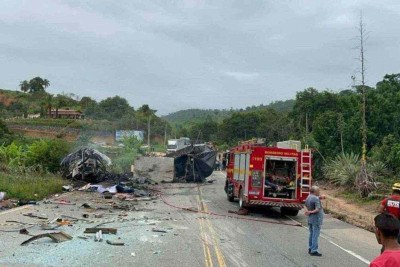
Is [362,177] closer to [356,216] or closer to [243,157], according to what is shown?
[356,216]

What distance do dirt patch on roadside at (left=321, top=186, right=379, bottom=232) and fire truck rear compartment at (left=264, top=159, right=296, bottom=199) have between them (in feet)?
8.73

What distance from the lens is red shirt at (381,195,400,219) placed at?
29.7 feet

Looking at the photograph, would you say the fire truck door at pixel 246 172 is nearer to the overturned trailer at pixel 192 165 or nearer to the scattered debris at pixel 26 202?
the scattered debris at pixel 26 202

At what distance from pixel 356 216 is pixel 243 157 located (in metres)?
5.60

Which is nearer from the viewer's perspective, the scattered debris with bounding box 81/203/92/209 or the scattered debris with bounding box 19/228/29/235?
the scattered debris with bounding box 19/228/29/235

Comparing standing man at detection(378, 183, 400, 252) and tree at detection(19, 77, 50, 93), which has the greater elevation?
tree at detection(19, 77, 50, 93)

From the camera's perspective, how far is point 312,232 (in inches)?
489

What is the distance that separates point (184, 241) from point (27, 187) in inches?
493

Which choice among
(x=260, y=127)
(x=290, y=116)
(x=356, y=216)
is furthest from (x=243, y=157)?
(x=260, y=127)

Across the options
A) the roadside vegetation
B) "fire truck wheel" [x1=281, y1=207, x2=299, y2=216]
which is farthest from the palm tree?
"fire truck wheel" [x1=281, y1=207, x2=299, y2=216]

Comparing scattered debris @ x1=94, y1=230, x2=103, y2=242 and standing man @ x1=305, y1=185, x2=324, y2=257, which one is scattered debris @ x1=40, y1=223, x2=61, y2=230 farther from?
standing man @ x1=305, y1=185, x2=324, y2=257

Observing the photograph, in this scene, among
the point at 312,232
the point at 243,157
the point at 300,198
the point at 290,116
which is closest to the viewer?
the point at 312,232

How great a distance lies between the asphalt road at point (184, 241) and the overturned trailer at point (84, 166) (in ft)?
35.5

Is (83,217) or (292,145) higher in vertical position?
(292,145)
